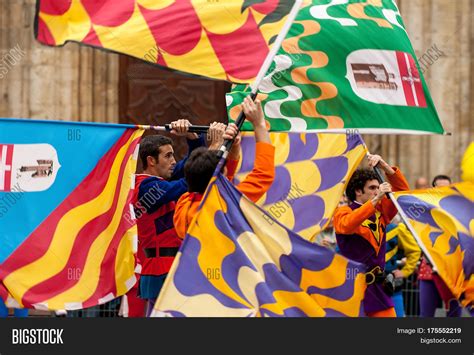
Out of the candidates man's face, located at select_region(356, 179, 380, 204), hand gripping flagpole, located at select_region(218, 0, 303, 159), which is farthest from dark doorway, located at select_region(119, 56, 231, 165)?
hand gripping flagpole, located at select_region(218, 0, 303, 159)

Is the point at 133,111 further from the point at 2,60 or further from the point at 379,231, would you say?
the point at 379,231

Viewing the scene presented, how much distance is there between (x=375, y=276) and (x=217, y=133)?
1.72 m

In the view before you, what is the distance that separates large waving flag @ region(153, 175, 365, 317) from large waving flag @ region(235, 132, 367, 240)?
222 cm

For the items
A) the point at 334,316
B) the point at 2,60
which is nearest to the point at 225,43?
the point at 334,316

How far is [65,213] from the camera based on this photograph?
833 centimetres

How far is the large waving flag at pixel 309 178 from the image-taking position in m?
9.42

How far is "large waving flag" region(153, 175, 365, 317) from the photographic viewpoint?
269 inches

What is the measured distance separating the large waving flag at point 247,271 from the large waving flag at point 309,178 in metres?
2.22

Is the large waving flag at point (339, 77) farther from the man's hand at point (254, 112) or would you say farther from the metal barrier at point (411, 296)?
the metal barrier at point (411, 296)

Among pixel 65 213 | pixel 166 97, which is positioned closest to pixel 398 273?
pixel 65 213

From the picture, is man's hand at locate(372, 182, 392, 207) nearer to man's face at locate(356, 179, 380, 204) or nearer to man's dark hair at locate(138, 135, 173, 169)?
man's face at locate(356, 179, 380, 204)

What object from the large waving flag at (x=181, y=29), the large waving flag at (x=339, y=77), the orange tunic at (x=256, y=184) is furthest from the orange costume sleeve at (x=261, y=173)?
the large waving flag at (x=181, y=29)

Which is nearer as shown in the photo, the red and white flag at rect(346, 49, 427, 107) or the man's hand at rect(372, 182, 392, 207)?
the red and white flag at rect(346, 49, 427, 107)

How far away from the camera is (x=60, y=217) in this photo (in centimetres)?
834
